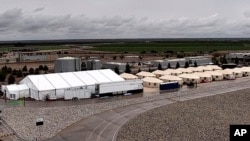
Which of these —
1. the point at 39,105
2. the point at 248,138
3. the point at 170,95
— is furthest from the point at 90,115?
the point at 248,138

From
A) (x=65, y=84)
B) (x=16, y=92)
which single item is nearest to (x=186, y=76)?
(x=65, y=84)

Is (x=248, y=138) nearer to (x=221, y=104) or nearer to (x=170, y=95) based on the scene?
(x=221, y=104)

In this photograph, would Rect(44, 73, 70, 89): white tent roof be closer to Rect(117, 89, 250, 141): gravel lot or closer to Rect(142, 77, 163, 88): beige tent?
Rect(117, 89, 250, 141): gravel lot

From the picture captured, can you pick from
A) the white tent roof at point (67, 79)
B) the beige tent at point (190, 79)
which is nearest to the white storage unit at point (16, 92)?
the white tent roof at point (67, 79)

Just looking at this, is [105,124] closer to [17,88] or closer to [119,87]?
[119,87]

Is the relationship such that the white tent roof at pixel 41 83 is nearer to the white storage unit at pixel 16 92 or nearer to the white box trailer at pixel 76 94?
the white storage unit at pixel 16 92

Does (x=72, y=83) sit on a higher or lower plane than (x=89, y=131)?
higher

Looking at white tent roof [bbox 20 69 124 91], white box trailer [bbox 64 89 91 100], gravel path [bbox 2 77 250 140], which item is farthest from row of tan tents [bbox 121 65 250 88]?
white box trailer [bbox 64 89 91 100]
